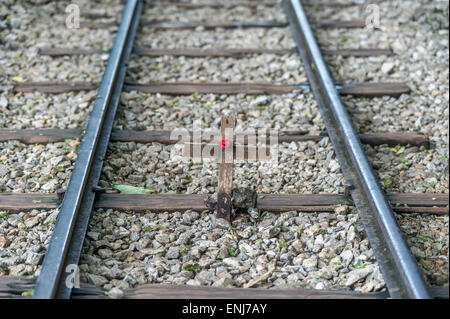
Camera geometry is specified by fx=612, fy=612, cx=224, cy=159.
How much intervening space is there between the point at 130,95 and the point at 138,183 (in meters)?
1.28

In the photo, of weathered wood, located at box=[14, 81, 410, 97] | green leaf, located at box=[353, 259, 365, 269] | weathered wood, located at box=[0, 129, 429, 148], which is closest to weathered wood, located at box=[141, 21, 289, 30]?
weathered wood, located at box=[14, 81, 410, 97]

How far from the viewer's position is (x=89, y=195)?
3.58m

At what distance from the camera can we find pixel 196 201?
3.60m

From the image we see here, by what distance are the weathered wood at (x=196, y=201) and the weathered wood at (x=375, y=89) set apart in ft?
5.11

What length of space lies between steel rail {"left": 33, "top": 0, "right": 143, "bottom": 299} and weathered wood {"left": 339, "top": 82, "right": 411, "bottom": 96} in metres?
1.88

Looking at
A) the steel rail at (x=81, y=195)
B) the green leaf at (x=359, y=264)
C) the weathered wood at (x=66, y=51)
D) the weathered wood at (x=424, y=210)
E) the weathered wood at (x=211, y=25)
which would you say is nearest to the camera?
the steel rail at (x=81, y=195)

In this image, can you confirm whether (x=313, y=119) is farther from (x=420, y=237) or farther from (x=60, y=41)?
(x=60, y=41)

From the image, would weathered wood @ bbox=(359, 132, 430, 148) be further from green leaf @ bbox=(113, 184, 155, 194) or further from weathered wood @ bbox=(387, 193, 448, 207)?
green leaf @ bbox=(113, 184, 155, 194)

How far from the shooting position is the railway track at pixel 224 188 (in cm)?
292

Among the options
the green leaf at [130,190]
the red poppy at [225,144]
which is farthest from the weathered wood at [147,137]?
the red poppy at [225,144]

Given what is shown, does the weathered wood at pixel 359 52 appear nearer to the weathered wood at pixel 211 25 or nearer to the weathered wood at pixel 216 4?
the weathered wood at pixel 211 25

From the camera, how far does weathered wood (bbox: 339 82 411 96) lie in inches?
198

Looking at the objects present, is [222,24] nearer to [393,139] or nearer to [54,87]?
[54,87]

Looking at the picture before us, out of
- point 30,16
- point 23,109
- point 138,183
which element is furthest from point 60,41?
point 138,183
